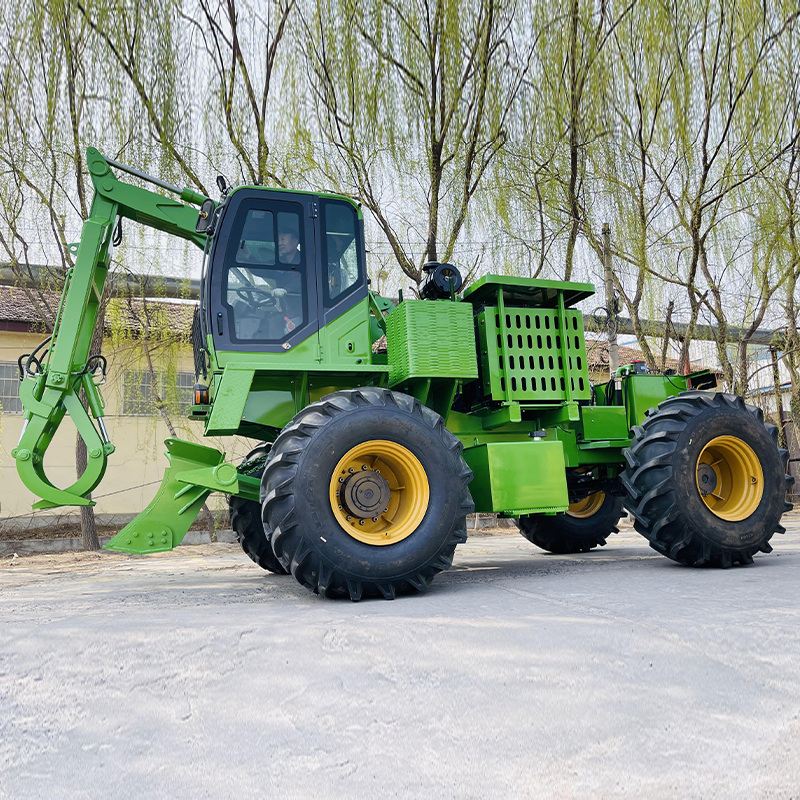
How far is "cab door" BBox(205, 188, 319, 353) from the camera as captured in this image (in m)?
5.15

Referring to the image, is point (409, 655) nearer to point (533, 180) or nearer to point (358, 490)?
point (358, 490)

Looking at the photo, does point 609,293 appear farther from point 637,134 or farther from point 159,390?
point 159,390

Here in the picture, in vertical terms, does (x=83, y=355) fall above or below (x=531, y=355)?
above

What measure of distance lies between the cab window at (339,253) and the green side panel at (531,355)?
3.73ft

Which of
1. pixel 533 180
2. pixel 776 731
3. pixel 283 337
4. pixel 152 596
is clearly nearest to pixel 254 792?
pixel 776 731

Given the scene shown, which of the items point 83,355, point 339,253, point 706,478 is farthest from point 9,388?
point 706,478

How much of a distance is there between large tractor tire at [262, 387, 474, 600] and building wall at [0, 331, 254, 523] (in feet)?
27.8

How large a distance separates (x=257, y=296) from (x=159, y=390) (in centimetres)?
761

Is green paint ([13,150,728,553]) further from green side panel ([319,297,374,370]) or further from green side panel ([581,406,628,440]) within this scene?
green side panel ([581,406,628,440])

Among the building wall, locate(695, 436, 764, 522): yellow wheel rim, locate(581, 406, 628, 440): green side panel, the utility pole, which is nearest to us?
locate(695, 436, 764, 522): yellow wheel rim

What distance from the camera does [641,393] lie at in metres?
6.76

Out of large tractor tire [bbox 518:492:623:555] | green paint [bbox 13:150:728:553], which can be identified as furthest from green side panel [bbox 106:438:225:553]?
large tractor tire [bbox 518:492:623:555]

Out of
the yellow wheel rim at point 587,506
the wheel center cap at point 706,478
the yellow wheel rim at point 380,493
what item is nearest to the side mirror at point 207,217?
the yellow wheel rim at point 380,493

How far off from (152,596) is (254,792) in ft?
10.6
